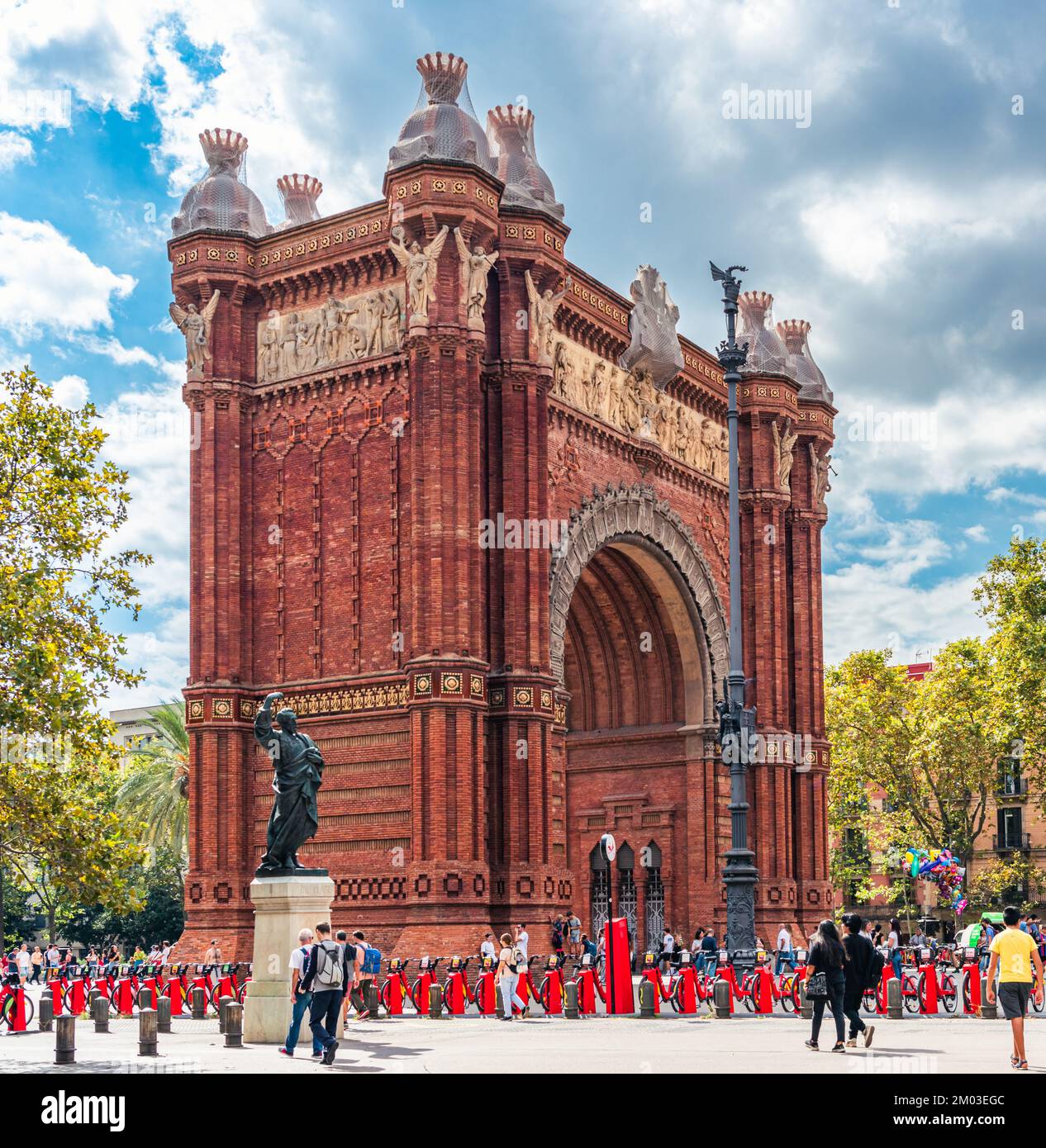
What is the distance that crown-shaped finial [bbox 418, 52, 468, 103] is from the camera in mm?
36188

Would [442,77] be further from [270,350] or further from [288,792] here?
[288,792]

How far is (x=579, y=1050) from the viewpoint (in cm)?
1931

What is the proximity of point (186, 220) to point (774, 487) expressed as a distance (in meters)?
19.8

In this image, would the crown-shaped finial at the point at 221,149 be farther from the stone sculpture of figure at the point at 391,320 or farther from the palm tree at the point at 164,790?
the palm tree at the point at 164,790

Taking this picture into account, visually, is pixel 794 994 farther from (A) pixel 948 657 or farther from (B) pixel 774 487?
(A) pixel 948 657

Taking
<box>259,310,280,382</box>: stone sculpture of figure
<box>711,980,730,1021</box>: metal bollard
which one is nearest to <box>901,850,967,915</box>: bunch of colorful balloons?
<box>259,310,280,382</box>: stone sculpture of figure

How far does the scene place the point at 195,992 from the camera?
27.8m

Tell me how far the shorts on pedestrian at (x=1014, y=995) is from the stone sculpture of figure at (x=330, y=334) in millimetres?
23892

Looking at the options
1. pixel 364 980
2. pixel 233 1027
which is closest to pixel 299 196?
pixel 364 980

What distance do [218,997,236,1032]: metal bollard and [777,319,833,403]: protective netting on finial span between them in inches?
1203

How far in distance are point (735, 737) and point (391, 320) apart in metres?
12.3

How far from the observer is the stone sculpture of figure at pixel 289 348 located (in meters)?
37.4

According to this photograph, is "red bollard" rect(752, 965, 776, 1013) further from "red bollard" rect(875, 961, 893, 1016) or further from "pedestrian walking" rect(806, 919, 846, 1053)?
"pedestrian walking" rect(806, 919, 846, 1053)
